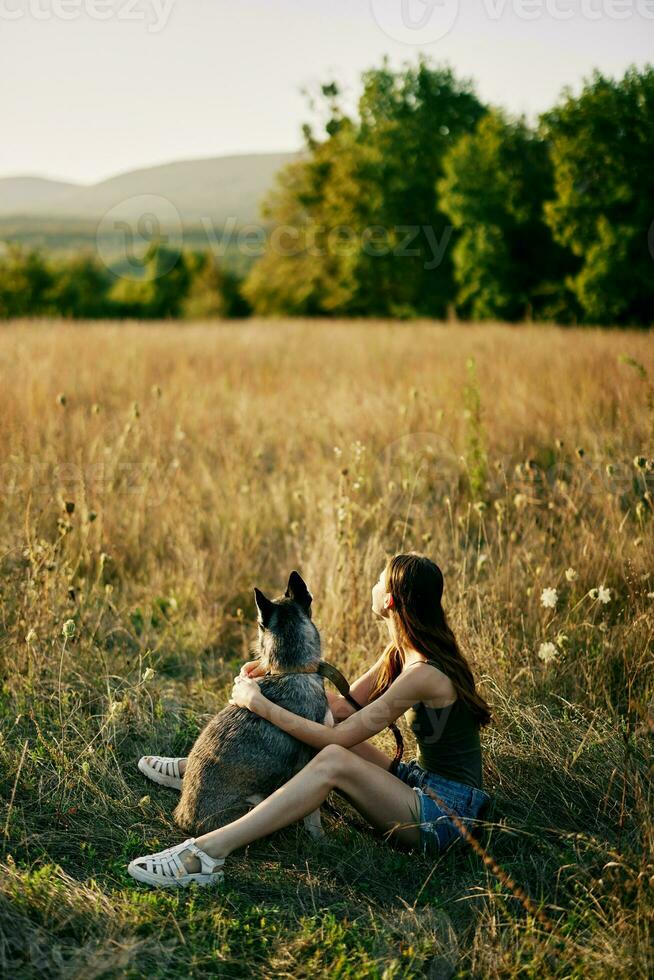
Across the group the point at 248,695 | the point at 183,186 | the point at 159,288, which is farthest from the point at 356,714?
the point at 183,186

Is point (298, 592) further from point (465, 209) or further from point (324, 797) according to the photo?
point (465, 209)

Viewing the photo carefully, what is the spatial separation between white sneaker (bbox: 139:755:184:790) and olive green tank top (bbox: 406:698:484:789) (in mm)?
1144

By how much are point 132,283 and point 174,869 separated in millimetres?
59878

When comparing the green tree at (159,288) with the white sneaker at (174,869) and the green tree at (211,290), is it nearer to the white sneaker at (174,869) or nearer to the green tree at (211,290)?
the green tree at (211,290)

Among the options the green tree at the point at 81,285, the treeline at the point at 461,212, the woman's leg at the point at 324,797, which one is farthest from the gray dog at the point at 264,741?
the green tree at the point at 81,285

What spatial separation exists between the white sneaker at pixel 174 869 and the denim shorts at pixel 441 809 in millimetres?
800

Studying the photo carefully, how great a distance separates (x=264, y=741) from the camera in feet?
9.84

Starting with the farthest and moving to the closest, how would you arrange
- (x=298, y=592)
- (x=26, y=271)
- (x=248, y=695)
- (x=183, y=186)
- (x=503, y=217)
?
(x=183, y=186) → (x=26, y=271) → (x=503, y=217) → (x=298, y=592) → (x=248, y=695)

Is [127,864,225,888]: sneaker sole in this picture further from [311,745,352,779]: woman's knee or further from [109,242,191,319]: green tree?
[109,242,191,319]: green tree

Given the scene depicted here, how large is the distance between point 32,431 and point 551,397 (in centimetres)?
502

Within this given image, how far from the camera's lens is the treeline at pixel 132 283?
50156 millimetres

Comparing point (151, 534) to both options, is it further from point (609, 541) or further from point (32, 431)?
point (609, 541)

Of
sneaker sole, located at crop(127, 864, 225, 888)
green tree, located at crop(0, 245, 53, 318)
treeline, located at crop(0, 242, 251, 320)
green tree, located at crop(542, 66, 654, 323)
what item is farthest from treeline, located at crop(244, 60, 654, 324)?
green tree, located at crop(0, 245, 53, 318)

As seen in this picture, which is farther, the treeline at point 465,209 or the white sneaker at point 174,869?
the treeline at point 465,209
